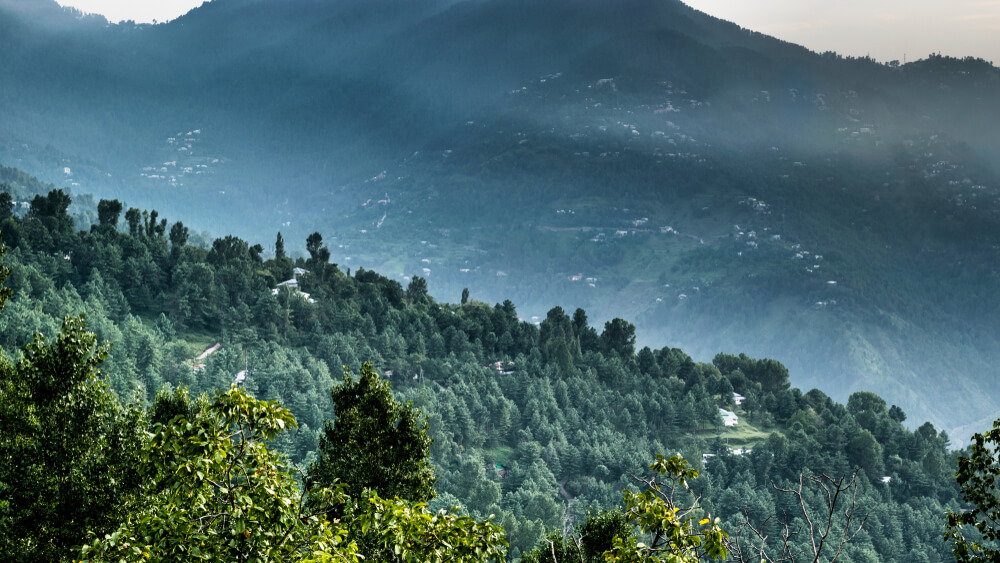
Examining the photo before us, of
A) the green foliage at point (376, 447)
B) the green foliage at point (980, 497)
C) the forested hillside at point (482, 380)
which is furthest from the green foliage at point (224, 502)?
the forested hillside at point (482, 380)

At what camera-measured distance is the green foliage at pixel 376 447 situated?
28.6 metres

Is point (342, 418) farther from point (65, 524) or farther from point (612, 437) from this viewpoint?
point (612, 437)

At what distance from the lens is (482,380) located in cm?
14100

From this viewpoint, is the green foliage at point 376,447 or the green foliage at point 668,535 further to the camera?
the green foliage at point 376,447

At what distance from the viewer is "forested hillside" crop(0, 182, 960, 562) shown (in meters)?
104

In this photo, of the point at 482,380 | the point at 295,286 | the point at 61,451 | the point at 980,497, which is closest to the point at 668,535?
the point at 980,497

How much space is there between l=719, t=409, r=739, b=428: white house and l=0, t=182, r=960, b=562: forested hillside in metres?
2.18

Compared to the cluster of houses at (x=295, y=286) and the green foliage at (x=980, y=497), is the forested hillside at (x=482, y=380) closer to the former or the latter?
the cluster of houses at (x=295, y=286)

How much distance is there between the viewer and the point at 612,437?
449ft

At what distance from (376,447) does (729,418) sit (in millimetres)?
140557

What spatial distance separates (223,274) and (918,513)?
405ft

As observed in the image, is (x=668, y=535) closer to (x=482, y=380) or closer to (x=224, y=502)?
(x=224, y=502)

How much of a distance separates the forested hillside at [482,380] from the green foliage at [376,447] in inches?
2246

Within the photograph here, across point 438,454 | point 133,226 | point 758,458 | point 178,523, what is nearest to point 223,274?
point 133,226
